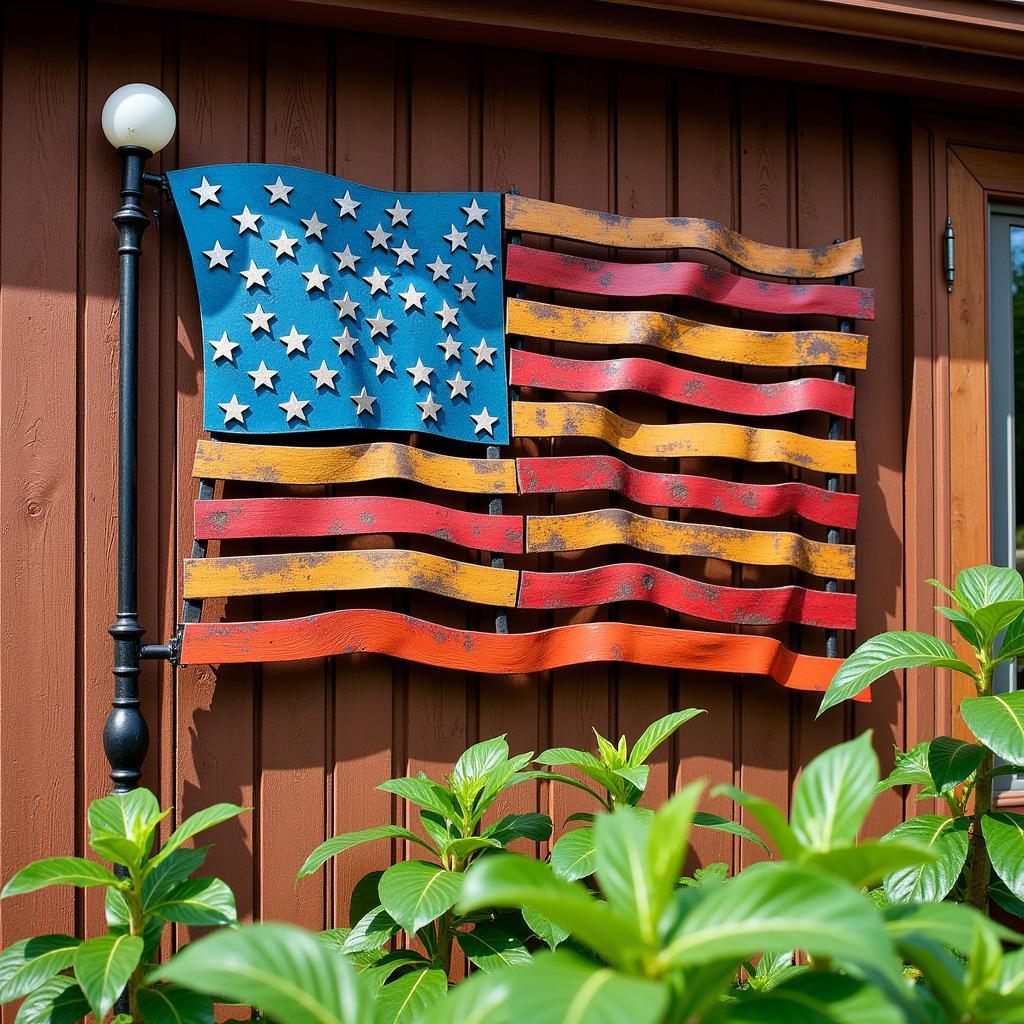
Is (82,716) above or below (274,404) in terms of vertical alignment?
below

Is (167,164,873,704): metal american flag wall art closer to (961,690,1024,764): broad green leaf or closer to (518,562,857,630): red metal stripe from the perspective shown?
(518,562,857,630): red metal stripe

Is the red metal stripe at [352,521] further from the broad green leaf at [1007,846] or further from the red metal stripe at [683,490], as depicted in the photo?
the broad green leaf at [1007,846]

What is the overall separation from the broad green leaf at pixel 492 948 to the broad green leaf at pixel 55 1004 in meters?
0.71

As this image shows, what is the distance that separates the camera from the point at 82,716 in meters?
2.26

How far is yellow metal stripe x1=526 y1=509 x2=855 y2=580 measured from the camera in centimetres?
249

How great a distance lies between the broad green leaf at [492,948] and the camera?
1998 millimetres

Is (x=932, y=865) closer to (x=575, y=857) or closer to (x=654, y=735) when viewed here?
(x=654, y=735)

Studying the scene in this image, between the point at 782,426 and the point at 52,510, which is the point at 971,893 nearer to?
the point at 782,426

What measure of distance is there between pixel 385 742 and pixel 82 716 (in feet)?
2.26

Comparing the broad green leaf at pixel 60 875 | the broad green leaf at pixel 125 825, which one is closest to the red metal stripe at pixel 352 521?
the broad green leaf at pixel 125 825

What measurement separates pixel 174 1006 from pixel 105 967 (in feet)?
0.56

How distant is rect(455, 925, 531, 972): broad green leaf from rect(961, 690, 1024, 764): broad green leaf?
3.24 feet

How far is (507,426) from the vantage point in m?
2.50

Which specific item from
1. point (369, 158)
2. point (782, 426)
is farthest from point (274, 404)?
point (782, 426)
